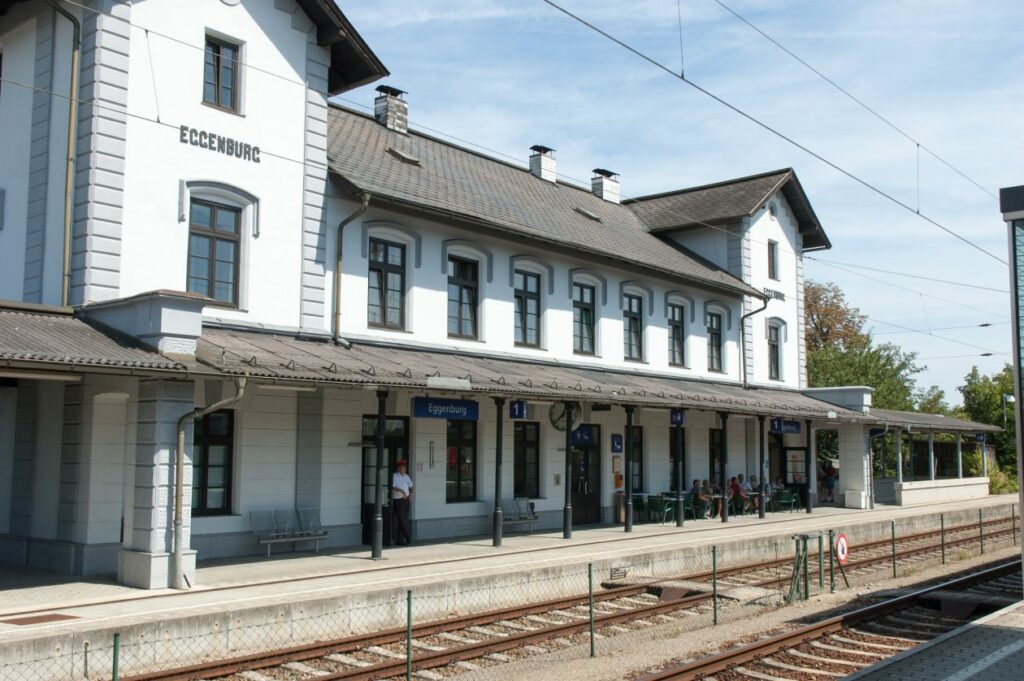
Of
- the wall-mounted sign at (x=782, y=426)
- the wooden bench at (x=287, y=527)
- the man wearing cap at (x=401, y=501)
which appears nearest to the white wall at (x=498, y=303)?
the wall-mounted sign at (x=782, y=426)

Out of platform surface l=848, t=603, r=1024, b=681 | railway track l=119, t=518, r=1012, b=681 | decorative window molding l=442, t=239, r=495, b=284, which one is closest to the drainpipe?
railway track l=119, t=518, r=1012, b=681

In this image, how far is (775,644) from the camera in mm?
10750

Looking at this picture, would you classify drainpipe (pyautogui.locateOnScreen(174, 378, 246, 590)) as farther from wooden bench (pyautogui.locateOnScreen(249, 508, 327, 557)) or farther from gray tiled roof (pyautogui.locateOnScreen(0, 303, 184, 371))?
wooden bench (pyautogui.locateOnScreen(249, 508, 327, 557))

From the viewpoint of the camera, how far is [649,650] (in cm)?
1084

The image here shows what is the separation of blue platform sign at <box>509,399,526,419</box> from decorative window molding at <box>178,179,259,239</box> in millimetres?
5692

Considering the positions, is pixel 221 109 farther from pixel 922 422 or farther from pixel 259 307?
pixel 922 422

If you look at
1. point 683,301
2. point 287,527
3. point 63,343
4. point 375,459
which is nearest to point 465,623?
point 287,527

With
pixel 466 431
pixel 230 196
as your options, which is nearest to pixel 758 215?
pixel 466 431

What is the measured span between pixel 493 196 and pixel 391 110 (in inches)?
122

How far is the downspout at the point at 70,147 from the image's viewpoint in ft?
45.4

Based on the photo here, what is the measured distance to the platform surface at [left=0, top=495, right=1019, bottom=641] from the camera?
10.6 metres

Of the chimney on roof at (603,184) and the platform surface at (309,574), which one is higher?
the chimney on roof at (603,184)

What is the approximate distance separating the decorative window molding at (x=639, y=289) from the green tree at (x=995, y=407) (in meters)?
25.3

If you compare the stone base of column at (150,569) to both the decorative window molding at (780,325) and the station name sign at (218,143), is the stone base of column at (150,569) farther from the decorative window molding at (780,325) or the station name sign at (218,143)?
the decorative window molding at (780,325)
